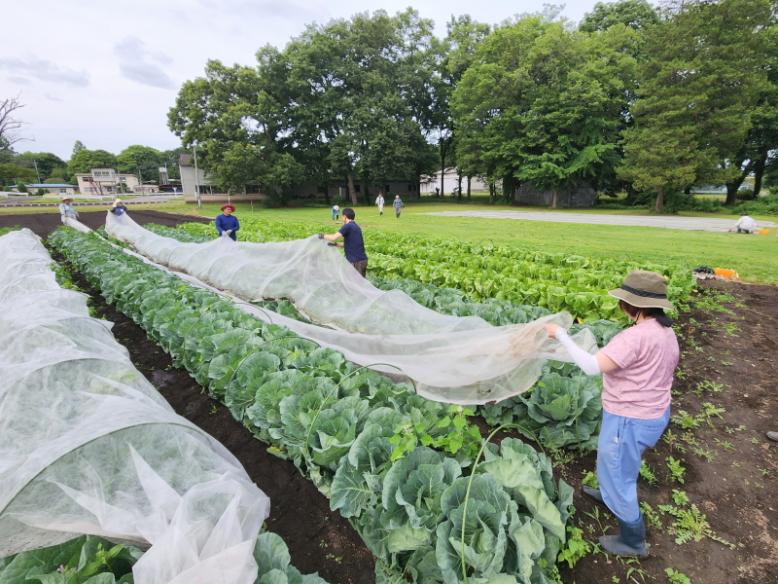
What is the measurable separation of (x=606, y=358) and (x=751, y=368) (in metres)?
4.55

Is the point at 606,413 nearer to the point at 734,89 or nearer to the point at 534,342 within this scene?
the point at 534,342

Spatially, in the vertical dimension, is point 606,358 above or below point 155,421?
above

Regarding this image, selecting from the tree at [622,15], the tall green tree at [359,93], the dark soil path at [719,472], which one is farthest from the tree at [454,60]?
the dark soil path at [719,472]

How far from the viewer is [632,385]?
2371 mm

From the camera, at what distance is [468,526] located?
2162 mm

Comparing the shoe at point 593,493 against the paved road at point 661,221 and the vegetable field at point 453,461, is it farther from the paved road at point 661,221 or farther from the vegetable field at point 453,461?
the paved road at point 661,221

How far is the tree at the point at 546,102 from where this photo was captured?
106ft

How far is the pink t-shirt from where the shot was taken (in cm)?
230

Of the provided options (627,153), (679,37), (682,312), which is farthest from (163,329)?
(679,37)

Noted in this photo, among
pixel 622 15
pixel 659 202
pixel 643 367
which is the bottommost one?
pixel 643 367

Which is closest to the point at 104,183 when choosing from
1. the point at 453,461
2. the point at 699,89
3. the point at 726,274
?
the point at 699,89

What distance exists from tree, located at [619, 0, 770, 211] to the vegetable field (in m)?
25.5

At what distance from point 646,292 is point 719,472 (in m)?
2.36

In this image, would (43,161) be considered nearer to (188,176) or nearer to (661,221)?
(188,176)
